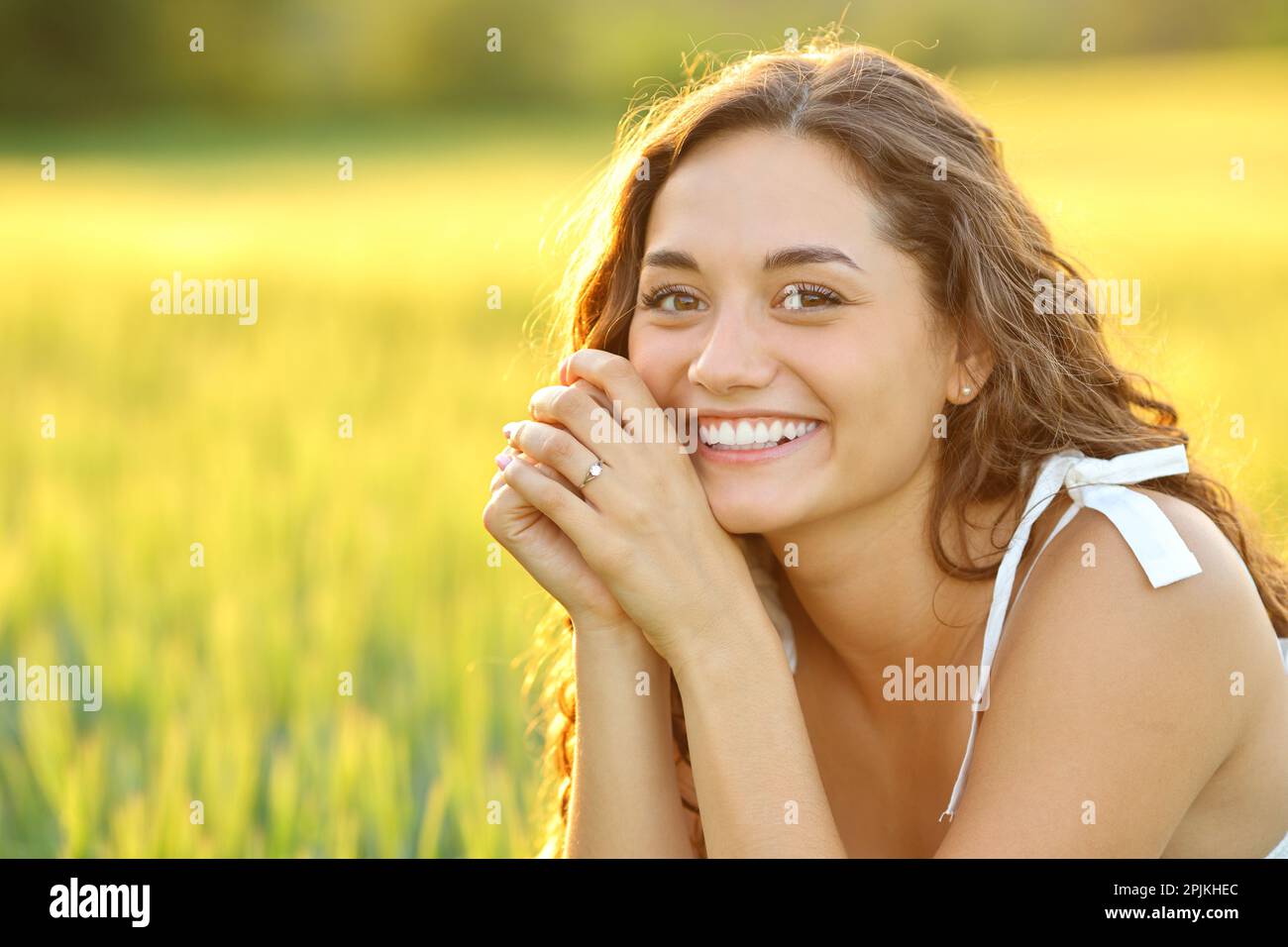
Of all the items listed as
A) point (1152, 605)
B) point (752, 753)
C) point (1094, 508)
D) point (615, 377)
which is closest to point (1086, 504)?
point (1094, 508)

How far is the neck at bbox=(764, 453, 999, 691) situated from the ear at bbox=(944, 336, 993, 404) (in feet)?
0.39

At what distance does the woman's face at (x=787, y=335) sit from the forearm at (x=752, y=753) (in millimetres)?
224

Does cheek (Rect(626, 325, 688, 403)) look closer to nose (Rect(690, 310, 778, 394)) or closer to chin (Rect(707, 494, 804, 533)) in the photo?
nose (Rect(690, 310, 778, 394))

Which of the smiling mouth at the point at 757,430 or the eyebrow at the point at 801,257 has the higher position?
the eyebrow at the point at 801,257

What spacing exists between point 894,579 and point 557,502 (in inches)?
25.5

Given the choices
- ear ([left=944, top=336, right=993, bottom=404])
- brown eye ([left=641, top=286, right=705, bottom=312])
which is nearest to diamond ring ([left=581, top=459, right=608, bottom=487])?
brown eye ([left=641, top=286, right=705, bottom=312])

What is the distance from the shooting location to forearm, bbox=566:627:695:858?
8.14 ft

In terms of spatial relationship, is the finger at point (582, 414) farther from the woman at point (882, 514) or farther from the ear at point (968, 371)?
the ear at point (968, 371)

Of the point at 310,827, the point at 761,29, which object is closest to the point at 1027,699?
the point at 310,827

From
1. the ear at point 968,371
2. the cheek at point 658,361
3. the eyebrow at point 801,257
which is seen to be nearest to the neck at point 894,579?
the ear at point 968,371

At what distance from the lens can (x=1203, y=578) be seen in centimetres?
215

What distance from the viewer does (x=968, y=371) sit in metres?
2.49

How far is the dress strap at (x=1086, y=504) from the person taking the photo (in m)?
2.19

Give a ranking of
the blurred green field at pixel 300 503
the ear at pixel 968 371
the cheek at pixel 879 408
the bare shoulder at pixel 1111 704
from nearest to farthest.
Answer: the bare shoulder at pixel 1111 704 → the cheek at pixel 879 408 → the ear at pixel 968 371 → the blurred green field at pixel 300 503
